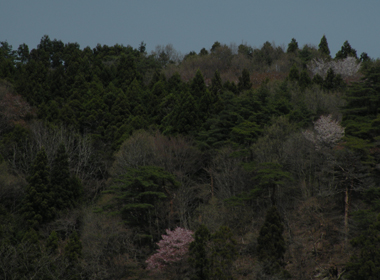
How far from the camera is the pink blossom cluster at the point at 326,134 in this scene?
25844 mm

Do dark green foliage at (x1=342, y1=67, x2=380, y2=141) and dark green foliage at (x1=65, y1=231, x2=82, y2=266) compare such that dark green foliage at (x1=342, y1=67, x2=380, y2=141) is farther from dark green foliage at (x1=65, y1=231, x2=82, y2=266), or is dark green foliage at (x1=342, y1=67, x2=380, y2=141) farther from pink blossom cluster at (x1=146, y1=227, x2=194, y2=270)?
dark green foliage at (x1=65, y1=231, x2=82, y2=266)

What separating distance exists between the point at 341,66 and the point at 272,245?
32765 mm

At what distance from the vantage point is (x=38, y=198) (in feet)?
90.4

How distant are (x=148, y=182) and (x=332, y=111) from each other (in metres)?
14.7

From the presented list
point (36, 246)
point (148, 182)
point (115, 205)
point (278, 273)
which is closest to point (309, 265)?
point (278, 273)

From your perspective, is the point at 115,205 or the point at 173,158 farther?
the point at 173,158

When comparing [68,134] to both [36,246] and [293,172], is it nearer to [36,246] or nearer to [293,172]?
[36,246]

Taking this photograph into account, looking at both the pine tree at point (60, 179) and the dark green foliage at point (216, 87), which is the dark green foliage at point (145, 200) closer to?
the pine tree at point (60, 179)

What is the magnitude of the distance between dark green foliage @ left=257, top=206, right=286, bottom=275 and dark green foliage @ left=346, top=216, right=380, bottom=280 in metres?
3.27

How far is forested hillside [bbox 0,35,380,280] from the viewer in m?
20.8

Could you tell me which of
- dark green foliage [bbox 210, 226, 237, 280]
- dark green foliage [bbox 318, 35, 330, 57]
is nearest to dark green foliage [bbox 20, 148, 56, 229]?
dark green foliage [bbox 210, 226, 237, 280]

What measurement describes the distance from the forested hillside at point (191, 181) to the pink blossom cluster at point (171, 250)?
0.07 m

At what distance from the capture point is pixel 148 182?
24.7 m

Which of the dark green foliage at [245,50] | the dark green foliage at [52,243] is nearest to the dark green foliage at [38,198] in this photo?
the dark green foliage at [52,243]
